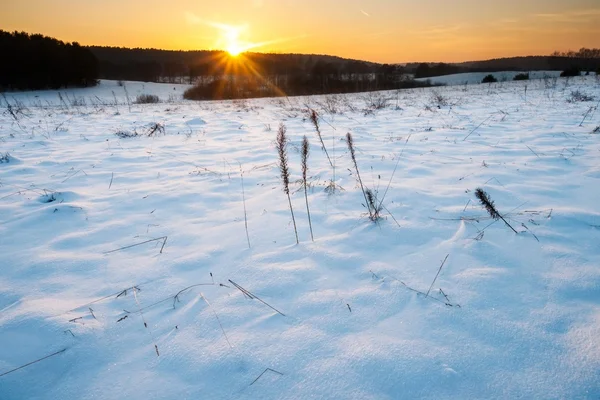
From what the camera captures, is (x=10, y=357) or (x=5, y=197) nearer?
(x=10, y=357)

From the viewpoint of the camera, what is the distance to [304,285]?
1.57 metres

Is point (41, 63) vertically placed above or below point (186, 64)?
below

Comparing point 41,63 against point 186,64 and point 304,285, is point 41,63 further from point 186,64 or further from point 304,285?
point 186,64

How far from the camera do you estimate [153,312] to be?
1415mm

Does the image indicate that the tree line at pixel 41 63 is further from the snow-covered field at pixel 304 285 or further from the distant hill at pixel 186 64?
the snow-covered field at pixel 304 285

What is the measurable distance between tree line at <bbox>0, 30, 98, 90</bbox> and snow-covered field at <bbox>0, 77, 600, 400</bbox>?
175 ft

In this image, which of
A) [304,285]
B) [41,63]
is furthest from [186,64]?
[304,285]

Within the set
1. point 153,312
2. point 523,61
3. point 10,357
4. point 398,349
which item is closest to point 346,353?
point 398,349

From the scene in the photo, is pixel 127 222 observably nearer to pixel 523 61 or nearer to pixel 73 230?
pixel 73 230

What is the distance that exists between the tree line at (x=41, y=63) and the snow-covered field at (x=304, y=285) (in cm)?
5328

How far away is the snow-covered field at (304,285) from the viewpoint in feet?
3.59

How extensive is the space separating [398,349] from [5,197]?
3490 mm

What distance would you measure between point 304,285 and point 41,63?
186ft

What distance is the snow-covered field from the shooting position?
1.09 meters
